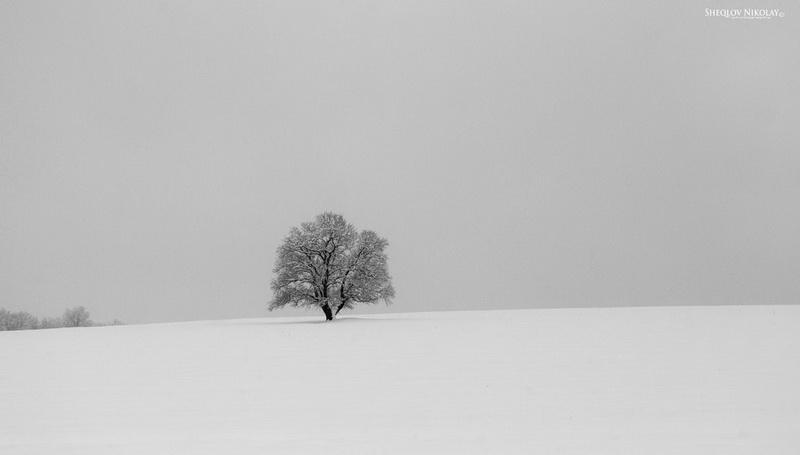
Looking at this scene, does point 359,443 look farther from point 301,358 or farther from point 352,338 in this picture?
point 352,338

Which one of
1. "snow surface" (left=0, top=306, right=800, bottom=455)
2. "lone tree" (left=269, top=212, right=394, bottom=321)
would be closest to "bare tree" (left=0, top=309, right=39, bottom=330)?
"lone tree" (left=269, top=212, right=394, bottom=321)

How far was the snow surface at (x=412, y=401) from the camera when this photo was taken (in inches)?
329

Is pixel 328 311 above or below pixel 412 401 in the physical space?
above

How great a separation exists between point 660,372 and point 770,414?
4.81 meters

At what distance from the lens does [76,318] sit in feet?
201

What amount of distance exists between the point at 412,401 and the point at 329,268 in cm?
3340

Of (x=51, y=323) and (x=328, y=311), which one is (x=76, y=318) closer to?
(x=51, y=323)

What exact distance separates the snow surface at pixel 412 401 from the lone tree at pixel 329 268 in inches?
908

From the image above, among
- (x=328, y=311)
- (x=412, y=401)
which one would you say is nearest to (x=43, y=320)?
(x=328, y=311)

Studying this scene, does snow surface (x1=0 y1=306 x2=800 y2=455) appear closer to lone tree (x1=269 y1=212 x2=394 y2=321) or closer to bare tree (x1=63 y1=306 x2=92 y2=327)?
lone tree (x1=269 y1=212 x2=394 y2=321)

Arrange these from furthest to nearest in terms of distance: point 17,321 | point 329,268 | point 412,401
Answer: point 17,321, point 329,268, point 412,401

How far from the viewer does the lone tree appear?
43.7 m

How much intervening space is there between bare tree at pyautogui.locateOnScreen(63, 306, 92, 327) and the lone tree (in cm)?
2929

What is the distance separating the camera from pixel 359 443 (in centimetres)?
832
